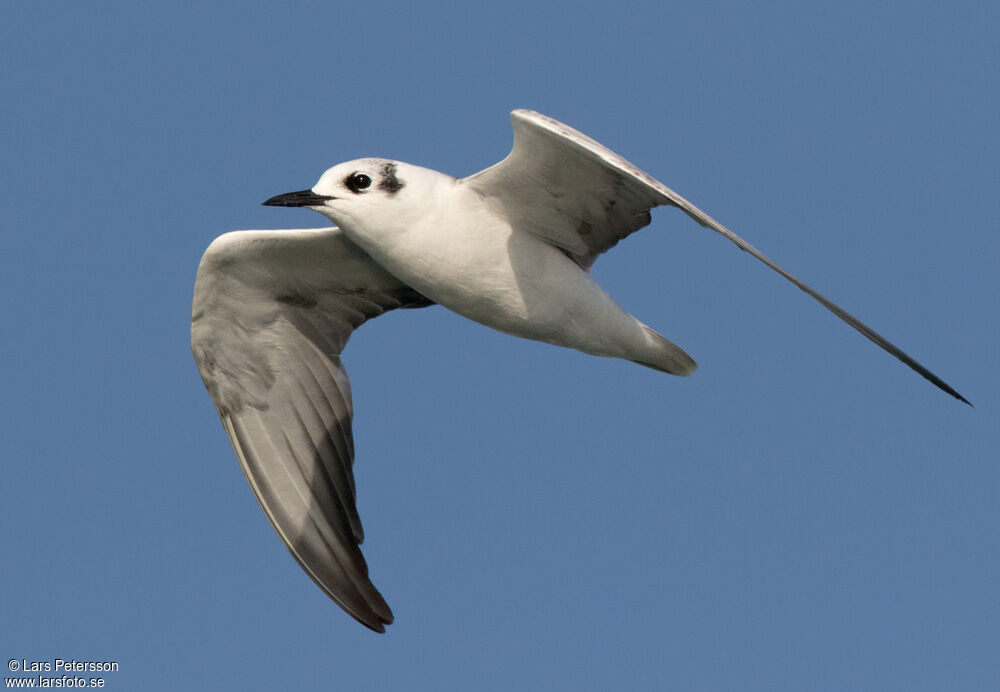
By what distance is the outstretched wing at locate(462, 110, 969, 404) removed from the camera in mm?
7547

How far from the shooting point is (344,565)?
10039 mm

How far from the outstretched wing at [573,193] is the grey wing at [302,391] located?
1.52 meters

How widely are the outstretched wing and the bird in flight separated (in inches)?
0.4

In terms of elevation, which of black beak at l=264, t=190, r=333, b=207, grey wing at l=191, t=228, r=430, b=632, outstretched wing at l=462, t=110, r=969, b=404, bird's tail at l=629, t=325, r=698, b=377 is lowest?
grey wing at l=191, t=228, r=430, b=632

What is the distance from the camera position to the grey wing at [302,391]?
9797 mm

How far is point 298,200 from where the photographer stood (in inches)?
329

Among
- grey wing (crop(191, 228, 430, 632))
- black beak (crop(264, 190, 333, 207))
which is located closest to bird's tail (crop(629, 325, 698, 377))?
grey wing (crop(191, 228, 430, 632))

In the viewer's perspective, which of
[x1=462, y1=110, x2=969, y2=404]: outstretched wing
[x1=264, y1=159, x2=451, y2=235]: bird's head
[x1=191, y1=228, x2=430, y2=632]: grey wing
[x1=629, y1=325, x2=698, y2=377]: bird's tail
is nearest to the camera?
[x1=462, y1=110, x2=969, y2=404]: outstretched wing

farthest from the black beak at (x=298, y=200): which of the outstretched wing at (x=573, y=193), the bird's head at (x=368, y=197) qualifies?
the outstretched wing at (x=573, y=193)

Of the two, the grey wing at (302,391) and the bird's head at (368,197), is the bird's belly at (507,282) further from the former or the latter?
the grey wing at (302,391)

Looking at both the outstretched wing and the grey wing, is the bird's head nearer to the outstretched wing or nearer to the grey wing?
the outstretched wing

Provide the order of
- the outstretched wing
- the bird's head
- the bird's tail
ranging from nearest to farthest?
the outstretched wing → the bird's head → the bird's tail

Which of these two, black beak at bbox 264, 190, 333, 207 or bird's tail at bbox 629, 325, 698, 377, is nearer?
black beak at bbox 264, 190, 333, 207

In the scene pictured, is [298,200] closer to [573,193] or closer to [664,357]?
[573,193]
